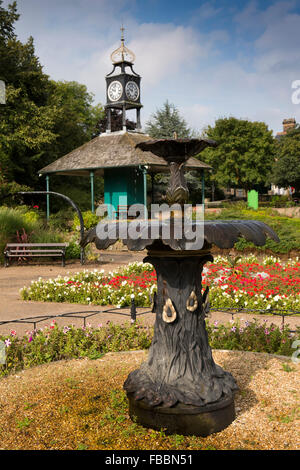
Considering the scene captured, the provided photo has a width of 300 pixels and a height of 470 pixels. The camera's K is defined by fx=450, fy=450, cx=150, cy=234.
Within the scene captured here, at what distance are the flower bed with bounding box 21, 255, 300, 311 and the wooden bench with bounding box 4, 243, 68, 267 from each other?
4073 mm

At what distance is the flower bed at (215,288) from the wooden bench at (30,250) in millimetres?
4073

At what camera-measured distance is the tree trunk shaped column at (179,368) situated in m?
3.77

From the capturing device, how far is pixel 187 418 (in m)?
3.71

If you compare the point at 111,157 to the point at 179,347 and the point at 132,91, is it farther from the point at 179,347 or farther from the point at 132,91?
the point at 179,347

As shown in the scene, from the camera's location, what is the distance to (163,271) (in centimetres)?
408

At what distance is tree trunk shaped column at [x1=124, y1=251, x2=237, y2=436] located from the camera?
3766 mm

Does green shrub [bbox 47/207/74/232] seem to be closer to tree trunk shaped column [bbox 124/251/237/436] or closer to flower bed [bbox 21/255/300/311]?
flower bed [bbox 21/255/300/311]

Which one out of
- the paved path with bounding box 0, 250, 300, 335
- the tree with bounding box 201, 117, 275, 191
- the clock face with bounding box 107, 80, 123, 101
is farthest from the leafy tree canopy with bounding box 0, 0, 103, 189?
the tree with bounding box 201, 117, 275, 191

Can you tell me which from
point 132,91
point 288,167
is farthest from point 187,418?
Answer: point 288,167

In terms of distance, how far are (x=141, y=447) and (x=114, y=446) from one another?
21 centimetres

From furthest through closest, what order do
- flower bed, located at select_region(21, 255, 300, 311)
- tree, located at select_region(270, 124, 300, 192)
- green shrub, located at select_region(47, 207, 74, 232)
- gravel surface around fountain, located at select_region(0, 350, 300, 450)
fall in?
1. tree, located at select_region(270, 124, 300, 192)
2. green shrub, located at select_region(47, 207, 74, 232)
3. flower bed, located at select_region(21, 255, 300, 311)
4. gravel surface around fountain, located at select_region(0, 350, 300, 450)

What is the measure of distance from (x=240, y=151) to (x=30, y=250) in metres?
32.4

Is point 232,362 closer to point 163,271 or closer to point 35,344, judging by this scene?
point 163,271

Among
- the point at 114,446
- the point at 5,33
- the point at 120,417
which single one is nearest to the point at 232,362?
the point at 120,417
